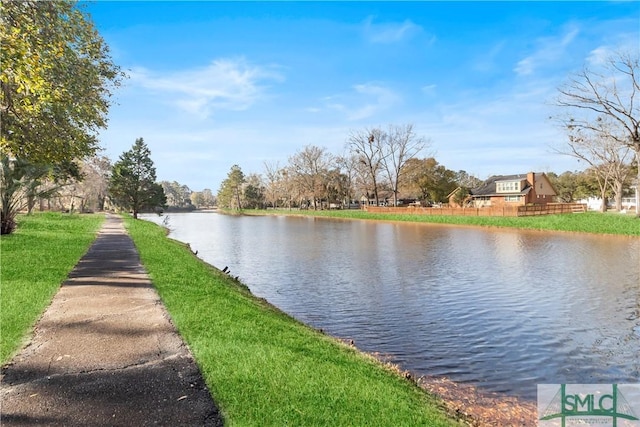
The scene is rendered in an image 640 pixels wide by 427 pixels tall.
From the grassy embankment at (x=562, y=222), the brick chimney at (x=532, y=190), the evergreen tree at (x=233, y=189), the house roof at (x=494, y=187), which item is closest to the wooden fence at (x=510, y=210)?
the grassy embankment at (x=562, y=222)

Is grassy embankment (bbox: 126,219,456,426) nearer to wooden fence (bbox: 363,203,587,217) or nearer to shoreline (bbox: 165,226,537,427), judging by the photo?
shoreline (bbox: 165,226,537,427)

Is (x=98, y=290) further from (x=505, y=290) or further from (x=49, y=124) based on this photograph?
(x=505, y=290)

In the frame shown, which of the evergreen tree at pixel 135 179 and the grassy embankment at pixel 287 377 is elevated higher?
the evergreen tree at pixel 135 179

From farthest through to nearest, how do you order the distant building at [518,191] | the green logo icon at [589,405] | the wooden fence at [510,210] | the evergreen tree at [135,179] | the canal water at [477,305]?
1. the distant building at [518,191]
2. the evergreen tree at [135,179]
3. the wooden fence at [510,210]
4. the canal water at [477,305]
5. the green logo icon at [589,405]

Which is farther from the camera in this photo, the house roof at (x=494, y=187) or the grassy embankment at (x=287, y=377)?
the house roof at (x=494, y=187)

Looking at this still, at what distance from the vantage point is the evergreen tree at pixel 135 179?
5294cm

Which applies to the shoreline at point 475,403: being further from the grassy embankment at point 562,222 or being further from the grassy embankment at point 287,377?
the grassy embankment at point 562,222

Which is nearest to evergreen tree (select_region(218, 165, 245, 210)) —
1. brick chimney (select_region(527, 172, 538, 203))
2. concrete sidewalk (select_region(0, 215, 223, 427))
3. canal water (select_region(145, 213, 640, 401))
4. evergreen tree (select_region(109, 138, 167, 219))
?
evergreen tree (select_region(109, 138, 167, 219))

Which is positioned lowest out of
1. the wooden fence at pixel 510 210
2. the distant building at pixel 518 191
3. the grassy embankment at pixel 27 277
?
the grassy embankment at pixel 27 277

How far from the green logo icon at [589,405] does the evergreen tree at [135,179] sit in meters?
53.6

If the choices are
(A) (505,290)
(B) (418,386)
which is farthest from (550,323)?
(B) (418,386)

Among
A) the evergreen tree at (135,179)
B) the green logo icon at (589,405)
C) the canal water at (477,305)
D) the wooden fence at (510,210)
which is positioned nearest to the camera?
the green logo icon at (589,405)

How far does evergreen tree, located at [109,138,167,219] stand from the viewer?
52938 mm

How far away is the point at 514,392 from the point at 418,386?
159cm
